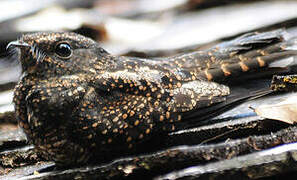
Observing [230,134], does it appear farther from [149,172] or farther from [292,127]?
[149,172]

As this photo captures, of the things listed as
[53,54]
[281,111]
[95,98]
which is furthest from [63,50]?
[281,111]

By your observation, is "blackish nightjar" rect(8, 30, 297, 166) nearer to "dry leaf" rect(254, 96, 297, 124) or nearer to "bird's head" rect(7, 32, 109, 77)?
"bird's head" rect(7, 32, 109, 77)

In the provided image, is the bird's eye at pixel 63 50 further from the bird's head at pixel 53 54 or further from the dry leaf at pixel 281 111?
the dry leaf at pixel 281 111

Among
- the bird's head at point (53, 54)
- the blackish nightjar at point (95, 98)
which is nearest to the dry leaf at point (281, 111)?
the blackish nightjar at point (95, 98)

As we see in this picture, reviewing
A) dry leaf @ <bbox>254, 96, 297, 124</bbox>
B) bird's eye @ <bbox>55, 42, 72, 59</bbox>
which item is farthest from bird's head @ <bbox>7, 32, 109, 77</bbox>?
dry leaf @ <bbox>254, 96, 297, 124</bbox>

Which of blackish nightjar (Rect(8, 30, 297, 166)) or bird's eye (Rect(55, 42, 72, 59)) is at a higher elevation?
bird's eye (Rect(55, 42, 72, 59))

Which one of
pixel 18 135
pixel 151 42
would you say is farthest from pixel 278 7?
pixel 18 135

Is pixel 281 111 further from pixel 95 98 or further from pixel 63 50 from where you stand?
pixel 63 50
